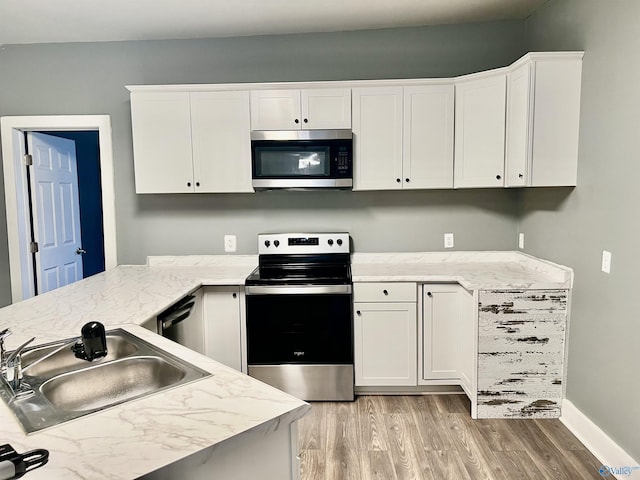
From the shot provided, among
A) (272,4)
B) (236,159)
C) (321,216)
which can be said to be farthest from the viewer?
(321,216)

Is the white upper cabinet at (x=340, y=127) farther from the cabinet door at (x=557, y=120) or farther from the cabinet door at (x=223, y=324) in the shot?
the cabinet door at (x=223, y=324)

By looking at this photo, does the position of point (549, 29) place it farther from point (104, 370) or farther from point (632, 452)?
point (104, 370)

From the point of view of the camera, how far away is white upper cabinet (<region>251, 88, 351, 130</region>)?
3096mm

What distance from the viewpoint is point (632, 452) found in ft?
6.72

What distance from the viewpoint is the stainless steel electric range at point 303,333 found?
286 cm

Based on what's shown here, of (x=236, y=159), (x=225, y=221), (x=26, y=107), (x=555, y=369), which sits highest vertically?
(x=26, y=107)

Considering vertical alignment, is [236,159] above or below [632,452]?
above

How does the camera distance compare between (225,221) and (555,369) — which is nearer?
(555,369)

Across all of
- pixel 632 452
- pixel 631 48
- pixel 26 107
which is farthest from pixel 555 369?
pixel 26 107

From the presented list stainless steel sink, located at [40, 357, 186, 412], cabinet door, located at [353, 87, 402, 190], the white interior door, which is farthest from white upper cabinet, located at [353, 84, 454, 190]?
the white interior door

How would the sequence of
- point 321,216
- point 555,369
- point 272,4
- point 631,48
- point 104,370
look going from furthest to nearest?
point 321,216
point 272,4
point 555,369
point 631,48
point 104,370

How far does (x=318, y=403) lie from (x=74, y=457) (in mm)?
2201

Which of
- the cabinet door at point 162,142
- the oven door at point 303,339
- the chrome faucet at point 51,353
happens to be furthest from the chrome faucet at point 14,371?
the cabinet door at point 162,142

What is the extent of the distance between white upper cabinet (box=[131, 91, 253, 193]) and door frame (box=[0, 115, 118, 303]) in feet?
1.44
